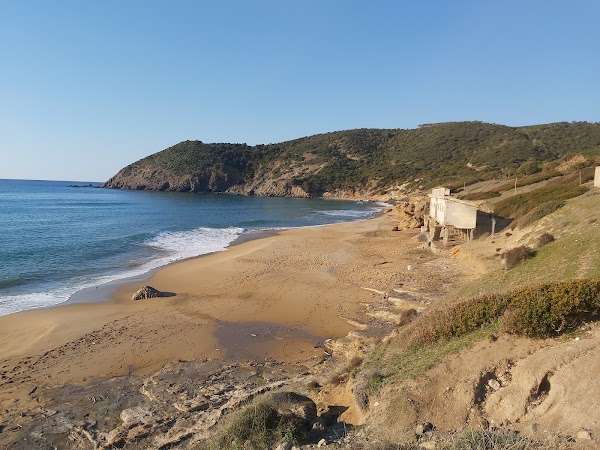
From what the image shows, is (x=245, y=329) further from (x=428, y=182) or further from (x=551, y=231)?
(x=428, y=182)

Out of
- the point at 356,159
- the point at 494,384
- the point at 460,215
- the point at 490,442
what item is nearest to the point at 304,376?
the point at 494,384

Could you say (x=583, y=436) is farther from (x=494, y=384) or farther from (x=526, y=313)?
(x=526, y=313)

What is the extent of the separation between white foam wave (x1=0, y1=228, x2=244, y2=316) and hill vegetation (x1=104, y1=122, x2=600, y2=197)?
49330 millimetres

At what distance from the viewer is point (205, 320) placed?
581 inches

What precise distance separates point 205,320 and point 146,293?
156 inches

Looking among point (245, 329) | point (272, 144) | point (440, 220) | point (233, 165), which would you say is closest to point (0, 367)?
point (245, 329)

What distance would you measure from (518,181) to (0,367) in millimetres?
36931

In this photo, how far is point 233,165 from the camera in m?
135

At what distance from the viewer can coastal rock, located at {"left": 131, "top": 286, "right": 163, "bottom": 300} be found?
1716cm

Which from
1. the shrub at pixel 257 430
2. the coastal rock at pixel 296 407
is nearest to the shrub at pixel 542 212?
the coastal rock at pixel 296 407

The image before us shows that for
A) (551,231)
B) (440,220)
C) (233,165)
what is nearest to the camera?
(551,231)

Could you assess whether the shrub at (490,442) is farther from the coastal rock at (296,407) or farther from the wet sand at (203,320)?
the wet sand at (203,320)

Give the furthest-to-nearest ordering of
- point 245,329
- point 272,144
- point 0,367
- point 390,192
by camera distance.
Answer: point 272,144 → point 390,192 → point 245,329 → point 0,367

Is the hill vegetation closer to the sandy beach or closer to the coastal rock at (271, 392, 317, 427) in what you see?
the sandy beach
